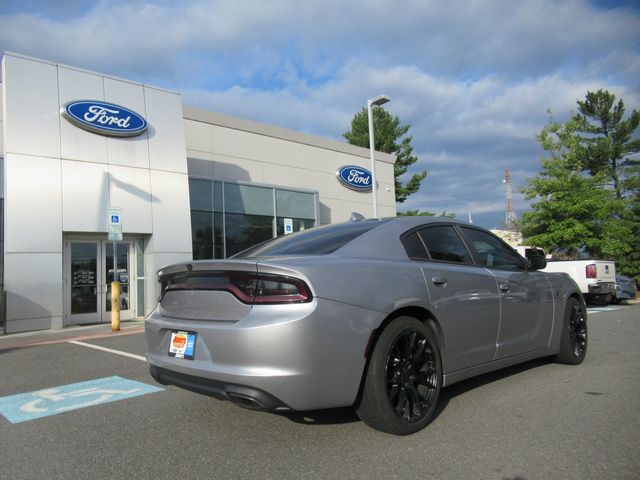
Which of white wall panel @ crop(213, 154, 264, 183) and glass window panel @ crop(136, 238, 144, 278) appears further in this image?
white wall panel @ crop(213, 154, 264, 183)

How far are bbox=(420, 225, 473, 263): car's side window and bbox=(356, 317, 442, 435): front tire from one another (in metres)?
0.74

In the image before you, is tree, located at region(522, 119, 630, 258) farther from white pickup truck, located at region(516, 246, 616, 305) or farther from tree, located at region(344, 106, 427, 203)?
tree, located at region(344, 106, 427, 203)

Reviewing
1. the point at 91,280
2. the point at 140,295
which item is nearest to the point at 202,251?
the point at 140,295

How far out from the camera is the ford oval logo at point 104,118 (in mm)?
12664

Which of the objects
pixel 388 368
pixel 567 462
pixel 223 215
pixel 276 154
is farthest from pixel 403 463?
pixel 276 154

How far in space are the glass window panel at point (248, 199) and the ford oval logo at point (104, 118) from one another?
3726mm

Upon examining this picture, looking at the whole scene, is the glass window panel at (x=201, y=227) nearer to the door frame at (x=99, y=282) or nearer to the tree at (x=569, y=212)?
the door frame at (x=99, y=282)

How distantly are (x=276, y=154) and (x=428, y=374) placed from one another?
16.6 meters

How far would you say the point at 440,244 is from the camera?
4055mm

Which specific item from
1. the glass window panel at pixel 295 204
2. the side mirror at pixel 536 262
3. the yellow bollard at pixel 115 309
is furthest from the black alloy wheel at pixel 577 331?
the glass window panel at pixel 295 204

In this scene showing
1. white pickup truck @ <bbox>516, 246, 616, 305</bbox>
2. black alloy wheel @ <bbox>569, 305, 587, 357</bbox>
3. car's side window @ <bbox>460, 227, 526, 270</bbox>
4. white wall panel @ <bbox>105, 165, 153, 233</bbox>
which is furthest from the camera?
white pickup truck @ <bbox>516, 246, 616, 305</bbox>

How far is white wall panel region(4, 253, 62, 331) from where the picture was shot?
11.5 metres

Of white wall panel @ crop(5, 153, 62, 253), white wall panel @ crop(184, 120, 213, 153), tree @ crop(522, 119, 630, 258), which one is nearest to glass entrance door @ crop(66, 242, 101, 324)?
white wall panel @ crop(5, 153, 62, 253)

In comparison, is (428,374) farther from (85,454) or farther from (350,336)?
(85,454)
